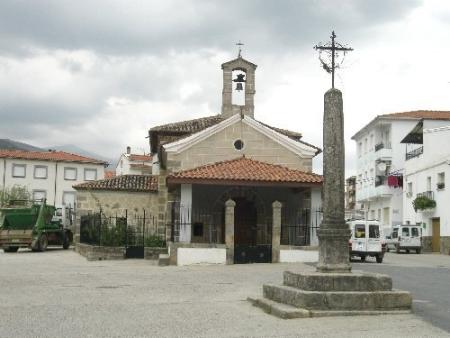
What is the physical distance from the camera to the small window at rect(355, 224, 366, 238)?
2492 cm

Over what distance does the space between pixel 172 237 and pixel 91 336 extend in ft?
45.4

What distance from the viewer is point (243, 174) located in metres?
21.6

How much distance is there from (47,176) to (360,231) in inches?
1950

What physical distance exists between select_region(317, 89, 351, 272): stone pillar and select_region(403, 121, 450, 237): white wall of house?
91.8 ft

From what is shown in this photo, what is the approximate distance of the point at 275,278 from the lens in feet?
48.9

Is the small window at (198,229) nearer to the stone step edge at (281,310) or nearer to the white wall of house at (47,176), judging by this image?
the stone step edge at (281,310)

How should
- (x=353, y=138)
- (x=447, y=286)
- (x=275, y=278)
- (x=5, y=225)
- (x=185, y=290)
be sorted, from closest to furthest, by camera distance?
1. (x=185, y=290)
2. (x=447, y=286)
3. (x=275, y=278)
4. (x=5, y=225)
5. (x=353, y=138)

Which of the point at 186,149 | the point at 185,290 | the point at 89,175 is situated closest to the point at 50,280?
the point at 185,290

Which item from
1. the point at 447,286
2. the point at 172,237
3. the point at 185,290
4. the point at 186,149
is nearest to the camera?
the point at 185,290

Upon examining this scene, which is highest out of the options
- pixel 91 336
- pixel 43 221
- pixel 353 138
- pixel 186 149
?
pixel 353 138

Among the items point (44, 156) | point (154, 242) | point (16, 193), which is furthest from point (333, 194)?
point (44, 156)

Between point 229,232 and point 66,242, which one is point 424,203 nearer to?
point 66,242

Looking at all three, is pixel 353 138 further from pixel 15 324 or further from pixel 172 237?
pixel 15 324

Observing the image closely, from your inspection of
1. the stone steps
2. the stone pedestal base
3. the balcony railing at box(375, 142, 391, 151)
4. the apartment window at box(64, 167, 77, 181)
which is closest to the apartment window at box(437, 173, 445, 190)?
the balcony railing at box(375, 142, 391, 151)
